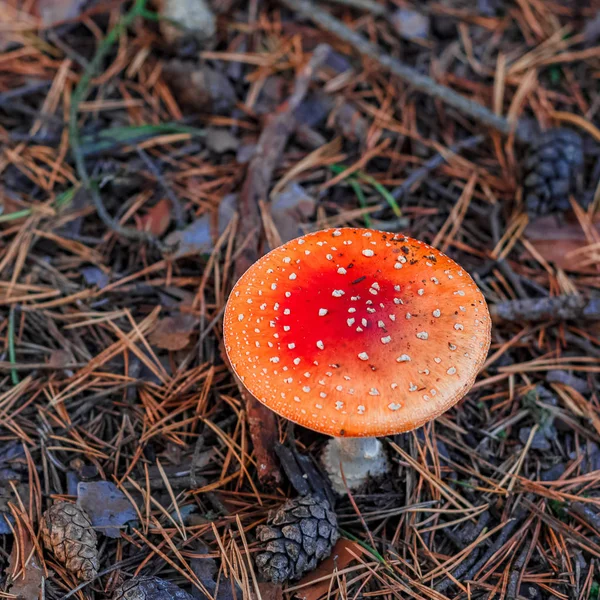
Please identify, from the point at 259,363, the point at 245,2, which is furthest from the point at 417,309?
the point at 245,2

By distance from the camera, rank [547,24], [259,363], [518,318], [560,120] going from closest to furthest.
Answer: [259,363] < [518,318] < [560,120] < [547,24]

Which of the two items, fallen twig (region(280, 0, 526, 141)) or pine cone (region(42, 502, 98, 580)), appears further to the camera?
fallen twig (region(280, 0, 526, 141))

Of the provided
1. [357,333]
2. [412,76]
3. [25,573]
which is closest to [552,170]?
[412,76]

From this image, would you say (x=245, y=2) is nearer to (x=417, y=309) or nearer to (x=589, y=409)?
(x=417, y=309)

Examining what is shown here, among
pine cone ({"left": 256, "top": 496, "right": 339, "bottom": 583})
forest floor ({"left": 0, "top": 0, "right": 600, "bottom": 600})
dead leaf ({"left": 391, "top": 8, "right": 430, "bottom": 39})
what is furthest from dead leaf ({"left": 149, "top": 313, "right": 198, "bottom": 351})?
dead leaf ({"left": 391, "top": 8, "right": 430, "bottom": 39})

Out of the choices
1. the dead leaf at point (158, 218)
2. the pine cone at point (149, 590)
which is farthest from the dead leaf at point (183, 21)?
the pine cone at point (149, 590)

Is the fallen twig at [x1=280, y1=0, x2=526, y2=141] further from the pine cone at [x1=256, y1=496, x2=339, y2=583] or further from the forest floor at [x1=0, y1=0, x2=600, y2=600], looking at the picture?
the pine cone at [x1=256, y1=496, x2=339, y2=583]
